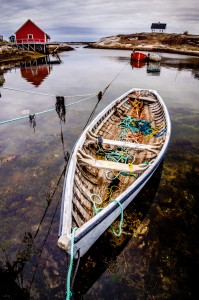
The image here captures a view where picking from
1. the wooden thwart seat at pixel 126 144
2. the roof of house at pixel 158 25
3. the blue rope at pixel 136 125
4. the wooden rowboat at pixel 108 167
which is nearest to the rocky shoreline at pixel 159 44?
the roof of house at pixel 158 25

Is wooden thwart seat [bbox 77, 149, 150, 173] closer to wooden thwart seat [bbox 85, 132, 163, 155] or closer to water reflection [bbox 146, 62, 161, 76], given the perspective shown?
wooden thwart seat [bbox 85, 132, 163, 155]

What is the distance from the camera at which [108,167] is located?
246 inches

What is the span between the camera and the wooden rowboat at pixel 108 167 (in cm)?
411

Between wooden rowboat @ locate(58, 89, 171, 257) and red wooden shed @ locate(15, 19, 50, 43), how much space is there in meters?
50.8

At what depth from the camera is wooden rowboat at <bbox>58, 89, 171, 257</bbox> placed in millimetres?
4113

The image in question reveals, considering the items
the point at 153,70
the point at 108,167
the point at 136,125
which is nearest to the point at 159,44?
the point at 153,70

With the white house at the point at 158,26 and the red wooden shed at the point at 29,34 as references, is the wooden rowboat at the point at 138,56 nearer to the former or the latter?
the red wooden shed at the point at 29,34

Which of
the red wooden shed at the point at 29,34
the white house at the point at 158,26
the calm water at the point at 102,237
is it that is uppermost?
the white house at the point at 158,26

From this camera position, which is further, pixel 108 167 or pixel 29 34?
pixel 29 34

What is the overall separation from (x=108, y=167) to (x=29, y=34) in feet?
190

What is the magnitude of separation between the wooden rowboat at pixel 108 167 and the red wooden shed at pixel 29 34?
2000 inches

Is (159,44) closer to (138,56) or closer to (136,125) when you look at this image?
(138,56)

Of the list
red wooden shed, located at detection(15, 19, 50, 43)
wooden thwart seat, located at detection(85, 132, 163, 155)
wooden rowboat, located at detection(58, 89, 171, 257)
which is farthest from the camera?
red wooden shed, located at detection(15, 19, 50, 43)

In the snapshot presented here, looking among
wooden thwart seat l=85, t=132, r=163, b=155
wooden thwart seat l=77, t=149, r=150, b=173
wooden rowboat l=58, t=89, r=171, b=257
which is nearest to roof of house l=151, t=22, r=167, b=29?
wooden rowboat l=58, t=89, r=171, b=257
